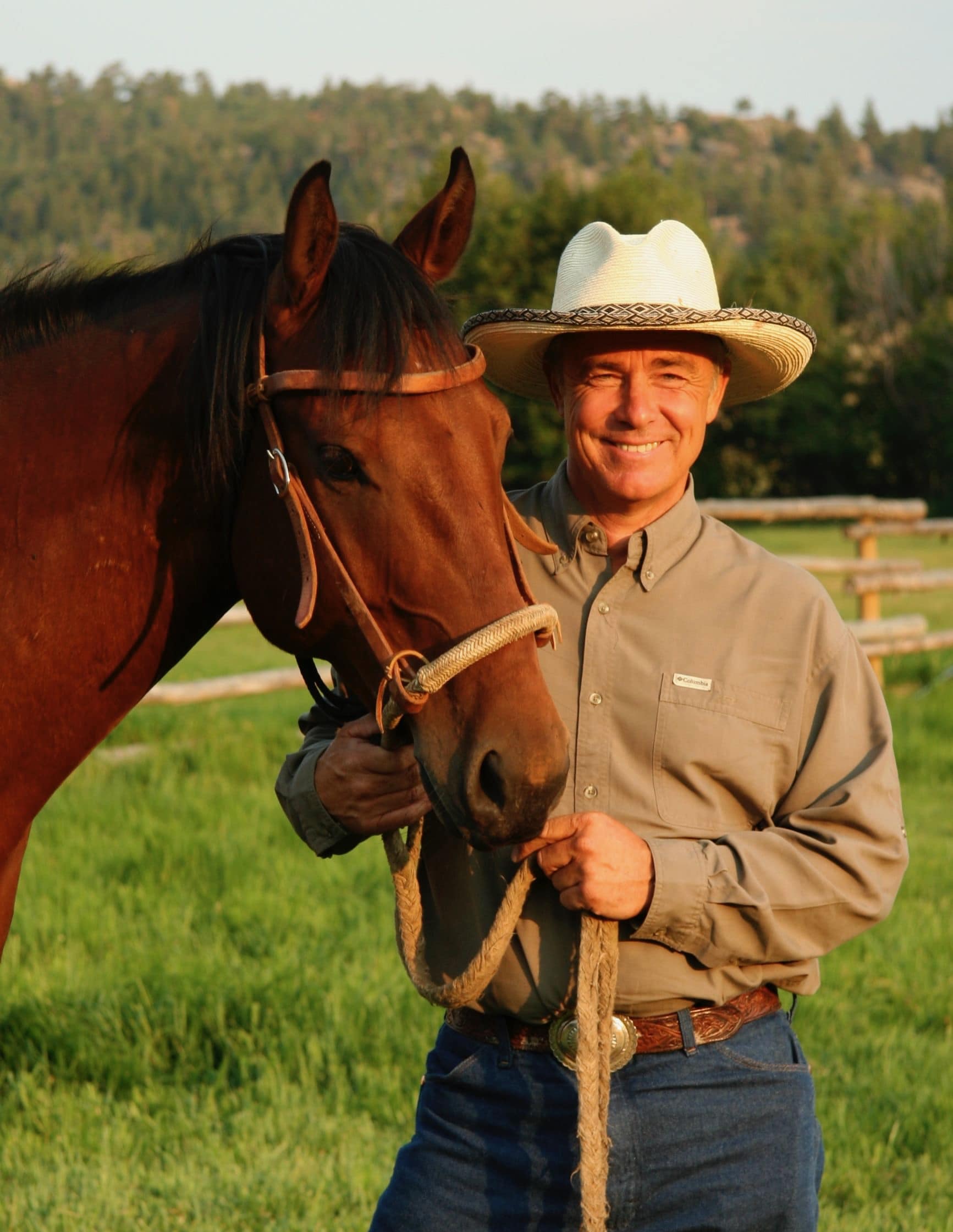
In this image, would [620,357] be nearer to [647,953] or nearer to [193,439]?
[193,439]

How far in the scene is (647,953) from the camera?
1.91 m

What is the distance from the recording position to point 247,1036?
12.2 feet

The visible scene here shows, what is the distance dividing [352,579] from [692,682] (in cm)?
59

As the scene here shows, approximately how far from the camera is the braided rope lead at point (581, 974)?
1.69m

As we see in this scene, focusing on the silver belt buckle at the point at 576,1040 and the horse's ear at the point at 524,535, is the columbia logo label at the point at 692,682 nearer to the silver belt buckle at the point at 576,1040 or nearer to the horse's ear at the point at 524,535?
the horse's ear at the point at 524,535

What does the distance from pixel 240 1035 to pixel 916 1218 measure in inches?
76.4

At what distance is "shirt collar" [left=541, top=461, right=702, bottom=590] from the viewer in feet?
6.73

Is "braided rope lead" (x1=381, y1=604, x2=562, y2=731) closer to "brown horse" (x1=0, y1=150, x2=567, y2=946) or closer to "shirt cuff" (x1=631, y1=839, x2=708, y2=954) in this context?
"brown horse" (x1=0, y1=150, x2=567, y2=946)

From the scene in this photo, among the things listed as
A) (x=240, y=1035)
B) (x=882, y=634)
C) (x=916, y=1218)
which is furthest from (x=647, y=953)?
(x=882, y=634)

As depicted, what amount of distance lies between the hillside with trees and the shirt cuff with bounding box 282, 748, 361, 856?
35.6 inches

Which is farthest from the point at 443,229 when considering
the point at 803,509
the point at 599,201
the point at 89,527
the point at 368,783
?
the point at 599,201

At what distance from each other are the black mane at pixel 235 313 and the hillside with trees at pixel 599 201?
0.10m

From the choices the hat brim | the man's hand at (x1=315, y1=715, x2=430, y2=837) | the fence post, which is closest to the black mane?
the hat brim

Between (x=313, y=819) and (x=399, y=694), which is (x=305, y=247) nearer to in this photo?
(x=399, y=694)
